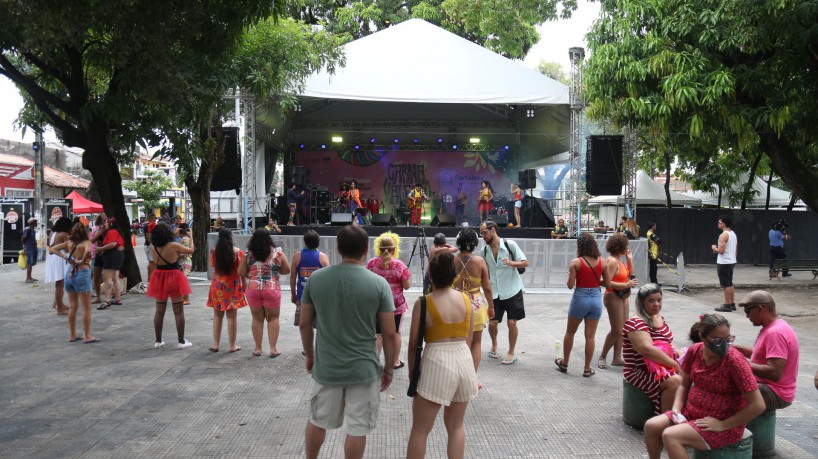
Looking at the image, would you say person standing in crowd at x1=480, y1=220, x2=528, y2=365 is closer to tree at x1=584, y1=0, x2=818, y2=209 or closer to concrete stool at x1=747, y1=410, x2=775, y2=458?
concrete stool at x1=747, y1=410, x2=775, y2=458

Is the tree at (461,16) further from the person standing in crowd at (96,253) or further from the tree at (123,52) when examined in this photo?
the person standing in crowd at (96,253)

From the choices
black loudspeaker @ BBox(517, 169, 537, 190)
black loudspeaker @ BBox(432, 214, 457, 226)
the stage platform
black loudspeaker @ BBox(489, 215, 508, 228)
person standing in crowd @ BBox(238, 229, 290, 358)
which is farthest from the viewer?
black loudspeaker @ BBox(517, 169, 537, 190)

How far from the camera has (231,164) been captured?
1438cm

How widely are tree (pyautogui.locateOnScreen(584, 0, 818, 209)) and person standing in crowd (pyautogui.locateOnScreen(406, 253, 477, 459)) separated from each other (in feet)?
32.6

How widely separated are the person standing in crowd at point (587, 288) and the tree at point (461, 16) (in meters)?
14.8

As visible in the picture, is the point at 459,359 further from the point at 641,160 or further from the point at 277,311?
the point at 641,160

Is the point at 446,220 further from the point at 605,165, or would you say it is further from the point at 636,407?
the point at 636,407

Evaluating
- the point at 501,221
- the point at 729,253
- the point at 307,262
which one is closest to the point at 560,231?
the point at 501,221

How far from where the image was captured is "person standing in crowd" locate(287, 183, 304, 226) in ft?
59.8

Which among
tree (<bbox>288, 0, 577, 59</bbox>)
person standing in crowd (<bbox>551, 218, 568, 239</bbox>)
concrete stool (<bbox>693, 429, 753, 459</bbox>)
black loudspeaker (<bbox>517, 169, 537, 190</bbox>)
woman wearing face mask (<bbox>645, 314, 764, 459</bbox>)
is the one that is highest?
tree (<bbox>288, 0, 577, 59</bbox>)

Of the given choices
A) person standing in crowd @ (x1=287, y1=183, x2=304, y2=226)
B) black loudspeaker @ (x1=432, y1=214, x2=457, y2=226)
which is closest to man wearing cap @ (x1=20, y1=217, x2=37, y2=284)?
person standing in crowd @ (x1=287, y1=183, x2=304, y2=226)

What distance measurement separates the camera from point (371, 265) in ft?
19.4

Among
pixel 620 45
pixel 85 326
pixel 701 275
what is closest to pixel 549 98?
pixel 620 45

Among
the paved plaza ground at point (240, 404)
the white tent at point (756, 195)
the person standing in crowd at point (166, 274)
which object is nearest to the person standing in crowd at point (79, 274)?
the paved plaza ground at point (240, 404)
